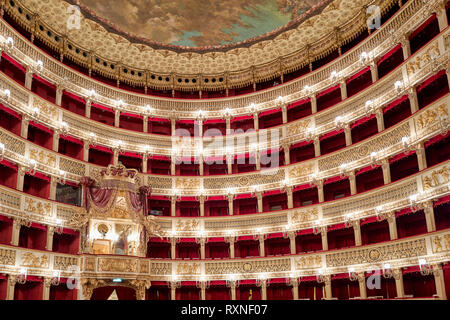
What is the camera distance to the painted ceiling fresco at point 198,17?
85.8 feet

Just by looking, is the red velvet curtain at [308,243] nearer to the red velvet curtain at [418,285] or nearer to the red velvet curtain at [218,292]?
the red velvet curtain at [218,292]

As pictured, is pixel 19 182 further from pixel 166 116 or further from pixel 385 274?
pixel 385 274

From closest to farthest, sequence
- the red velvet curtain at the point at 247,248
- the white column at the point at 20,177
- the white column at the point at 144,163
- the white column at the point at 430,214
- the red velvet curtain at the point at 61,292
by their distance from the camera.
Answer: the white column at the point at 430,214, the white column at the point at 20,177, the red velvet curtain at the point at 61,292, the red velvet curtain at the point at 247,248, the white column at the point at 144,163

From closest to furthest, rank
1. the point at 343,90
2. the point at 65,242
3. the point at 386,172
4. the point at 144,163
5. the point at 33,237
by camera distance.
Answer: the point at 386,172, the point at 33,237, the point at 65,242, the point at 343,90, the point at 144,163

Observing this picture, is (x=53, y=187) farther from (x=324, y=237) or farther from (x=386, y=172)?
(x=386, y=172)

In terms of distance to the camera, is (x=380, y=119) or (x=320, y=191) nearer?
(x=380, y=119)

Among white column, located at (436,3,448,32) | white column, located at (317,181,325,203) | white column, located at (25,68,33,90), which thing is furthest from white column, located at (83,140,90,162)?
white column, located at (436,3,448,32)

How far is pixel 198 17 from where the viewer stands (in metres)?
27.5

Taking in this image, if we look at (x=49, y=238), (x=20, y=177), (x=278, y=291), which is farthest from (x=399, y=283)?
(x=20, y=177)

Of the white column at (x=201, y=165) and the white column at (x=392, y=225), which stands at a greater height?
the white column at (x=201, y=165)

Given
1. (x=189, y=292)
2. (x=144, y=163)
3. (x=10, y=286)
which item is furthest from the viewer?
(x=144, y=163)

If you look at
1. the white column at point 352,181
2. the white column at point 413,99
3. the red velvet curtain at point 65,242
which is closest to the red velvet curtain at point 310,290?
the white column at point 352,181

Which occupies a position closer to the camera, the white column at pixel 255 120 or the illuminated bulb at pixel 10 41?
the illuminated bulb at pixel 10 41
